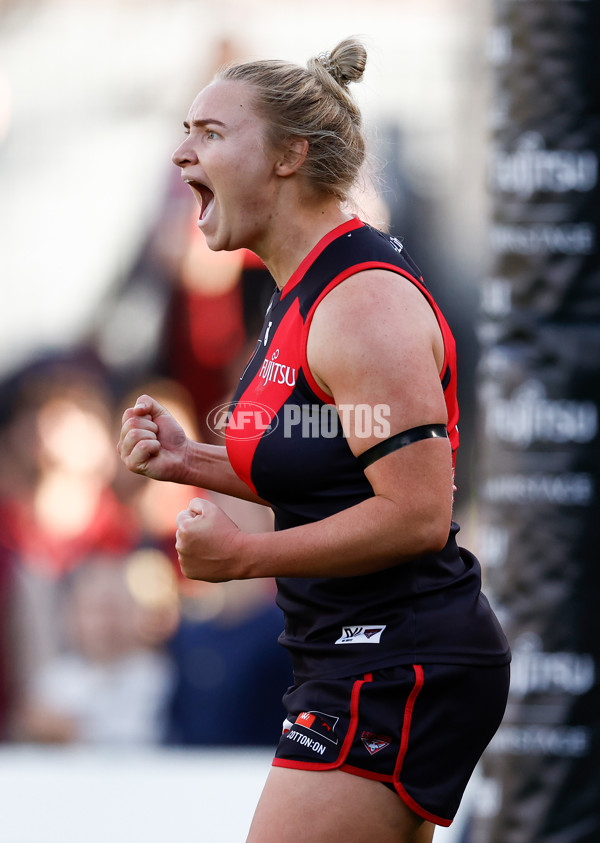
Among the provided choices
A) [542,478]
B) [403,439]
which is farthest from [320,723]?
[542,478]

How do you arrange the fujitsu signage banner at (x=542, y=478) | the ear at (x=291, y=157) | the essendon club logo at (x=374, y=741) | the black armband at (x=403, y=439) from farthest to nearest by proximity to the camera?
1. the fujitsu signage banner at (x=542, y=478)
2. the ear at (x=291, y=157)
3. the essendon club logo at (x=374, y=741)
4. the black armband at (x=403, y=439)

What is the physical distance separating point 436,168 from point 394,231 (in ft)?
0.91

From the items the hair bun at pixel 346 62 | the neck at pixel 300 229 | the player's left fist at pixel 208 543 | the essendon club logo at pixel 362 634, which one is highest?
the hair bun at pixel 346 62

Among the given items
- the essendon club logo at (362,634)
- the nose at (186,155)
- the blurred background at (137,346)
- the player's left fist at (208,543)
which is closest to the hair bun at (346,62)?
the nose at (186,155)

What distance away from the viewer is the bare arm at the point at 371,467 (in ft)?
5.02

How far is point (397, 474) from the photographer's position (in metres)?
1.53

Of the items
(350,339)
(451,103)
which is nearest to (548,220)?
(451,103)

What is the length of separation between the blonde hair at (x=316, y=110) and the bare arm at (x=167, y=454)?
0.56 m

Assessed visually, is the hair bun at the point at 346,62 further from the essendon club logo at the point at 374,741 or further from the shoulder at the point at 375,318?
the essendon club logo at the point at 374,741

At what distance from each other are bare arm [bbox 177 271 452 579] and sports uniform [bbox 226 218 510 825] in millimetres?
59

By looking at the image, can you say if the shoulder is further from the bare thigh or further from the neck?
the bare thigh

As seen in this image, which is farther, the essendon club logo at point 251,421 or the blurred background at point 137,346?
the blurred background at point 137,346

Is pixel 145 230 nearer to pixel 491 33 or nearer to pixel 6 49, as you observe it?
pixel 6 49

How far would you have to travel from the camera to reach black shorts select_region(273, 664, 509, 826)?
163cm
